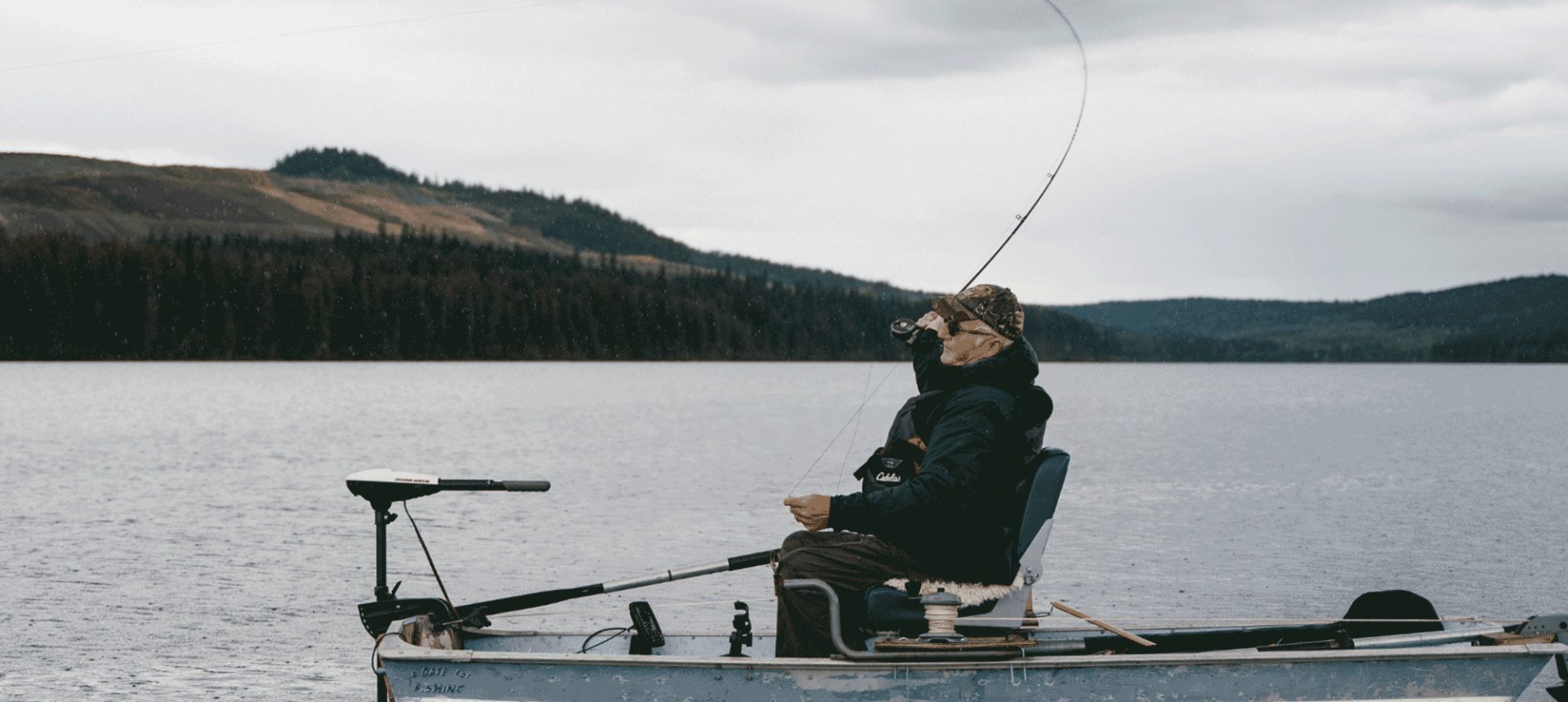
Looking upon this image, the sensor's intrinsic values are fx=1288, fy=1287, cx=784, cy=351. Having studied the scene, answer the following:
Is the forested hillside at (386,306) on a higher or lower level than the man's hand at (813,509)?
higher

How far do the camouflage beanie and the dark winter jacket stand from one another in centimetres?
8

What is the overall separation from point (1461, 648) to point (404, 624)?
139 inches

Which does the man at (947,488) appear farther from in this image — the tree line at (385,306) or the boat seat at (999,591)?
the tree line at (385,306)

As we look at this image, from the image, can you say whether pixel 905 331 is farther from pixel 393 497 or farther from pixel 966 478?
pixel 393 497

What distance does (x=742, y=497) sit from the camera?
53.3 ft

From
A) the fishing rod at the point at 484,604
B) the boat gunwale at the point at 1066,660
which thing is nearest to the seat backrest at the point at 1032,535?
the boat gunwale at the point at 1066,660

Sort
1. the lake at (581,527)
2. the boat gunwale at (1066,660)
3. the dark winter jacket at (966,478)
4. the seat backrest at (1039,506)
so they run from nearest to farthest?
the dark winter jacket at (966,478), the boat gunwale at (1066,660), the seat backrest at (1039,506), the lake at (581,527)

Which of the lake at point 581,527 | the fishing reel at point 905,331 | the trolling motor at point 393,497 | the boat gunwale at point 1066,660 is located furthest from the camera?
the lake at point 581,527

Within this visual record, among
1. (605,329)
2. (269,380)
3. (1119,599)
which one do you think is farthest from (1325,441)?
(605,329)

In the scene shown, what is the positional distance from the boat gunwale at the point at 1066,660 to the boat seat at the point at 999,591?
0.17 meters

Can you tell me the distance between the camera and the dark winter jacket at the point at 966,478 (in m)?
3.94

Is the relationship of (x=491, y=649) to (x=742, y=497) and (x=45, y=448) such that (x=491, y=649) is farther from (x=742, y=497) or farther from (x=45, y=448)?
(x=45, y=448)

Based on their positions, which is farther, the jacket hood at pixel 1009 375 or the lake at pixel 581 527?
the lake at pixel 581 527

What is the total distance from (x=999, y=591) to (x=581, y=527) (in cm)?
936
